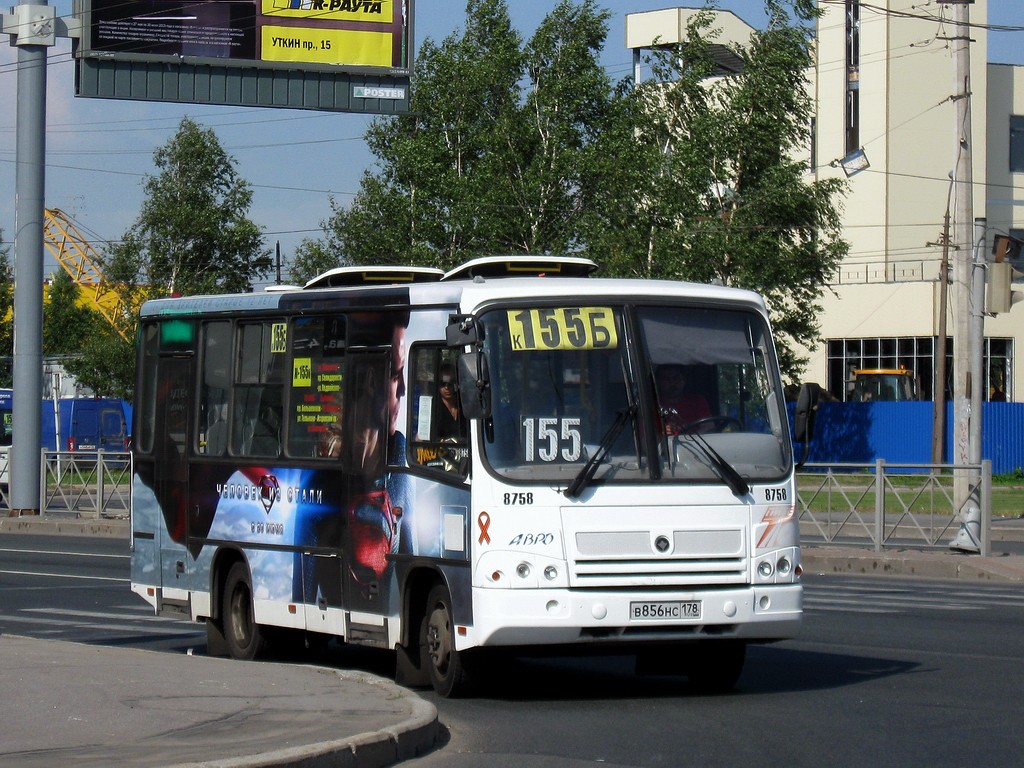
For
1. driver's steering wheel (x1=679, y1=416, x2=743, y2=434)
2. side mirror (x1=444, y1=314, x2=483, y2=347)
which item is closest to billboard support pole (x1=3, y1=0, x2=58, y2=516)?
side mirror (x1=444, y1=314, x2=483, y2=347)

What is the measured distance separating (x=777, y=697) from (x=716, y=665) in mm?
570

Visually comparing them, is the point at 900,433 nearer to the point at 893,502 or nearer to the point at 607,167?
the point at 607,167

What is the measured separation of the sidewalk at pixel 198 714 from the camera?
713 centimetres

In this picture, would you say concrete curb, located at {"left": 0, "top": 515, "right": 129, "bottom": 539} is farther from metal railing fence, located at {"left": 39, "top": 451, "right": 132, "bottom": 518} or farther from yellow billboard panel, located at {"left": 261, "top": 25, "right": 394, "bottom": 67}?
yellow billboard panel, located at {"left": 261, "top": 25, "right": 394, "bottom": 67}

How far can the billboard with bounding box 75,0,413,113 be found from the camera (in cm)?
2939

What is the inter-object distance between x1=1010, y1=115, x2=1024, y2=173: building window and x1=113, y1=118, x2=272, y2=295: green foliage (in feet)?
96.2

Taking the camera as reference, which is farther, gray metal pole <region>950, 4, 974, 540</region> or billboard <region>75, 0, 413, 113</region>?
billboard <region>75, 0, 413, 113</region>

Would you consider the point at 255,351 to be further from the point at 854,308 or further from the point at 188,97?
the point at 854,308

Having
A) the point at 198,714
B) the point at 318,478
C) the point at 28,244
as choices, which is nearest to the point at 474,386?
the point at 318,478

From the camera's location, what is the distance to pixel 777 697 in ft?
32.7

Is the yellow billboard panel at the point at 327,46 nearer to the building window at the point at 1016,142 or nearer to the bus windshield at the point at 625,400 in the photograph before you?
the bus windshield at the point at 625,400

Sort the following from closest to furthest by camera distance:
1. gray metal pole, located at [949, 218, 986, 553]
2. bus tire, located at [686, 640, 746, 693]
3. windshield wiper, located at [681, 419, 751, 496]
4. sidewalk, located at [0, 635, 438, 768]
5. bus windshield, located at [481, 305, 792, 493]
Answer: sidewalk, located at [0, 635, 438, 768] < bus windshield, located at [481, 305, 792, 493] < windshield wiper, located at [681, 419, 751, 496] < bus tire, located at [686, 640, 746, 693] < gray metal pole, located at [949, 218, 986, 553]

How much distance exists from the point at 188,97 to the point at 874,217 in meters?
36.2

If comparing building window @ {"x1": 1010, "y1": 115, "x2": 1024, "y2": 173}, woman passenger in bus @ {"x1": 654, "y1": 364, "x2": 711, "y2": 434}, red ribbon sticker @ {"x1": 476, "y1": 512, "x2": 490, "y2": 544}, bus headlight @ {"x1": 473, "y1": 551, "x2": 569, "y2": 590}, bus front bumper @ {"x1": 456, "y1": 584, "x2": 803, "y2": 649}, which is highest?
building window @ {"x1": 1010, "y1": 115, "x2": 1024, "y2": 173}
